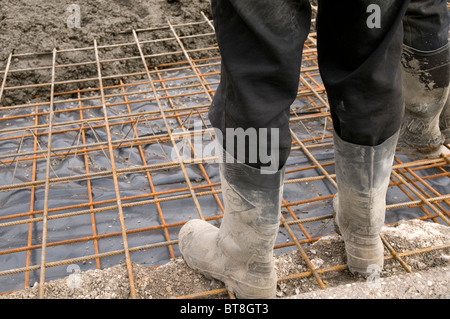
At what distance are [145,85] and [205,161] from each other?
1144 millimetres

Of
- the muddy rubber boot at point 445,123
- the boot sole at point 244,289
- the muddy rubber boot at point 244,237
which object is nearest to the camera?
the muddy rubber boot at point 244,237

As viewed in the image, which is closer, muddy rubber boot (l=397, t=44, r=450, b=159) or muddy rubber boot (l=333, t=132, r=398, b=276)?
muddy rubber boot (l=333, t=132, r=398, b=276)

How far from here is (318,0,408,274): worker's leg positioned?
3.72ft

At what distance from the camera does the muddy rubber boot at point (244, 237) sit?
4.17 ft

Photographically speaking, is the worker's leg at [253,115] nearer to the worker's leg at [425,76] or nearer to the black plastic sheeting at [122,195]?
the black plastic sheeting at [122,195]

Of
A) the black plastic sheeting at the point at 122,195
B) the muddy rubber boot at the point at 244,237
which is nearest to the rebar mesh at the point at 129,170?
the black plastic sheeting at the point at 122,195

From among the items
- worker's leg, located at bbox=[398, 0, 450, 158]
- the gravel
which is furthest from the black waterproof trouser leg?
worker's leg, located at bbox=[398, 0, 450, 158]

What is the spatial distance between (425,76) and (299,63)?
1.18m

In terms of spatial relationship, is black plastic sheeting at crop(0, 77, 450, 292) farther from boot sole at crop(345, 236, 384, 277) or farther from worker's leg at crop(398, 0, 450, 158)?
boot sole at crop(345, 236, 384, 277)

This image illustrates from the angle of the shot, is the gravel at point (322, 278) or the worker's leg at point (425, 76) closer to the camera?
the gravel at point (322, 278)

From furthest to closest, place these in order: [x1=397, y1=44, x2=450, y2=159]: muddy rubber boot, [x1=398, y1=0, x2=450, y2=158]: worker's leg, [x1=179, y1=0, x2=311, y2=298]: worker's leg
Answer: [x1=397, y1=44, x2=450, y2=159]: muddy rubber boot → [x1=398, y1=0, x2=450, y2=158]: worker's leg → [x1=179, y1=0, x2=311, y2=298]: worker's leg

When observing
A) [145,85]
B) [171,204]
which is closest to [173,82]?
[145,85]

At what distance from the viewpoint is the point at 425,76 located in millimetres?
2047

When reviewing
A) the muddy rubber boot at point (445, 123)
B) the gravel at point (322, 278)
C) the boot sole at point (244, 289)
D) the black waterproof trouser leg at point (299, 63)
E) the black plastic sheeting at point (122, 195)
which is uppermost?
the black waterproof trouser leg at point (299, 63)
